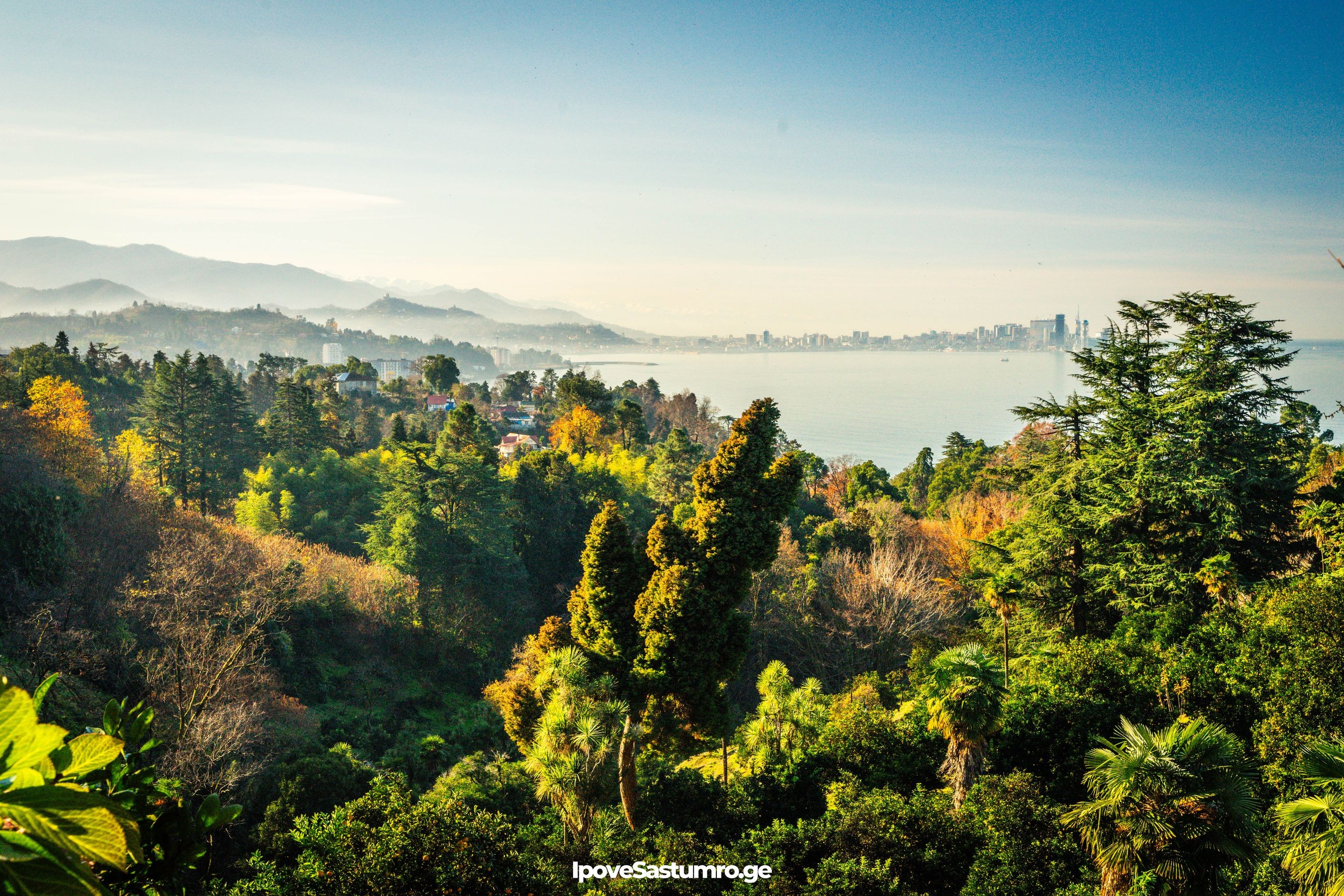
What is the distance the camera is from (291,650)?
1741cm

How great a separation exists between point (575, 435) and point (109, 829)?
38828 millimetres

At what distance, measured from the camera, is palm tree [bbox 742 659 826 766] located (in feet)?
39.9

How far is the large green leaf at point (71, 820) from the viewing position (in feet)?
4.24

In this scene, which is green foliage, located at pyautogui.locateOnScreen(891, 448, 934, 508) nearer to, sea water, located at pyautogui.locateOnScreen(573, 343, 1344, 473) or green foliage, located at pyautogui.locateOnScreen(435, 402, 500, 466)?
sea water, located at pyautogui.locateOnScreen(573, 343, 1344, 473)

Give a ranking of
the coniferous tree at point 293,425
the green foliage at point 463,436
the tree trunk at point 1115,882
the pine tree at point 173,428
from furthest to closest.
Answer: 1. the coniferous tree at point 293,425
2. the pine tree at point 173,428
3. the green foliage at point 463,436
4. the tree trunk at point 1115,882

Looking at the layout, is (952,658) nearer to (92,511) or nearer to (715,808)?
(715,808)

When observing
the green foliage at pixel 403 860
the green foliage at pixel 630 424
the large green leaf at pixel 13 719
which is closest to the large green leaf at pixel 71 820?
the large green leaf at pixel 13 719

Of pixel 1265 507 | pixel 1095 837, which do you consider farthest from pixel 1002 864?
pixel 1265 507

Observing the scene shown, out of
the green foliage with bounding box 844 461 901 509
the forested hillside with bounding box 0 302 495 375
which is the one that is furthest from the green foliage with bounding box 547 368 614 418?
the forested hillside with bounding box 0 302 495 375

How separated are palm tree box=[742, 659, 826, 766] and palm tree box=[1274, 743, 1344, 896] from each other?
704cm

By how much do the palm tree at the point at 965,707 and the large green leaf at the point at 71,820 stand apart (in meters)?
8.93

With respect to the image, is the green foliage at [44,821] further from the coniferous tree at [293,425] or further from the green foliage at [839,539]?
the coniferous tree at [293,425]

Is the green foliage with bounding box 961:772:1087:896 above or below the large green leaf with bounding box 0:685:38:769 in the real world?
below

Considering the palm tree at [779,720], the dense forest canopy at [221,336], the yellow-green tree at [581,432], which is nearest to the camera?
the palm tree at [779,720]
